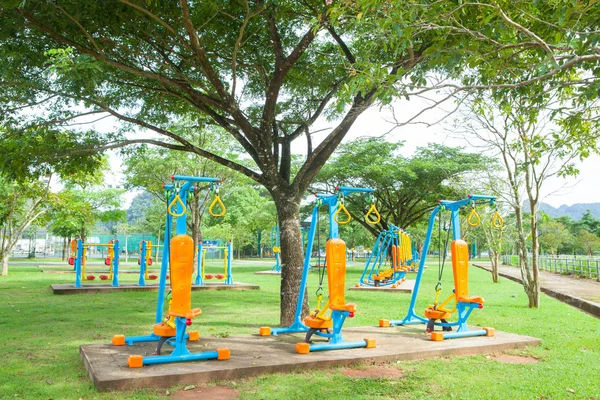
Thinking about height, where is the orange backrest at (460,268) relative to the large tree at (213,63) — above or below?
below

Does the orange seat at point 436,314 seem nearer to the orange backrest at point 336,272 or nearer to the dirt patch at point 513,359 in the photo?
the dirt patch at point 513,359

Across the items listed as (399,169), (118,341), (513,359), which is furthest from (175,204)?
(399,169)

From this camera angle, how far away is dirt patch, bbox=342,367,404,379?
5422 mm

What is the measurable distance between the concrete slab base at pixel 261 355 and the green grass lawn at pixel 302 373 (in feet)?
0.48

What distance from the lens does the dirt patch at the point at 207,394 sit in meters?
4.60

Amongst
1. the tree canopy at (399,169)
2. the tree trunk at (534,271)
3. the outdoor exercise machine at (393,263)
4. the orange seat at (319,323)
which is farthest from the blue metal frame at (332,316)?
the tree canopy at (399,169)

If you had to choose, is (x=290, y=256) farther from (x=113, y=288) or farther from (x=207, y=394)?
(x=113, y=288)

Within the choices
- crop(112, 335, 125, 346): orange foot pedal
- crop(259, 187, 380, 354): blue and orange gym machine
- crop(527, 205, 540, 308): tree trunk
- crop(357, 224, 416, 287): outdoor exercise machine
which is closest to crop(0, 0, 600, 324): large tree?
crop(259, 187, 380, 354): blue and orange gym machine

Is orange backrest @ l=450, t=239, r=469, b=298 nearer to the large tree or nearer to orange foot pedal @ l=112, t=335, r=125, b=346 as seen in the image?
the large tree

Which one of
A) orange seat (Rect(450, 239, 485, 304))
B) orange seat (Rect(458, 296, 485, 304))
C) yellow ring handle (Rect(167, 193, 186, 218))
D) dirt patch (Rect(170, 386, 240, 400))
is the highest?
yellow ring handle (Rect(167, 193, 186, 218))

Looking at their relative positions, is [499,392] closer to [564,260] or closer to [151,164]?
[151,164]

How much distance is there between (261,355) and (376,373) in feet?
4.47

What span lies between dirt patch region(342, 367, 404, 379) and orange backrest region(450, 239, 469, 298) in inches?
88.2

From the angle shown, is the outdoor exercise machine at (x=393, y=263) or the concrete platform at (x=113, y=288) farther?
the outdoor exercise machine at (x=393, y=263)
